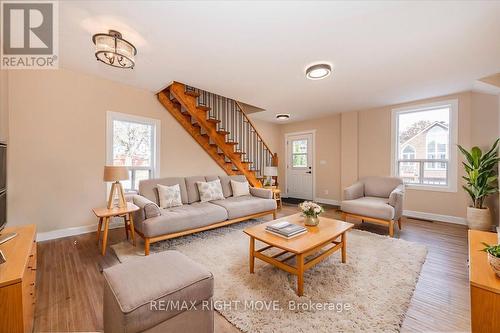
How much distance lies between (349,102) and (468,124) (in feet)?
6.72

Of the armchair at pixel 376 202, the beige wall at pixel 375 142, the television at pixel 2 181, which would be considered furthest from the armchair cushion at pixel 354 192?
the television at pixel 2 181

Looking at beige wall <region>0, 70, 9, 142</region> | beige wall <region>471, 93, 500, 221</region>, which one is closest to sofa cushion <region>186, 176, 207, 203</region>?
beige wall <region>0, 70, 9, 142</region>

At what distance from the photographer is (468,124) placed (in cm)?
378

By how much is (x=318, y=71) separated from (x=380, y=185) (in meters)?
2.61

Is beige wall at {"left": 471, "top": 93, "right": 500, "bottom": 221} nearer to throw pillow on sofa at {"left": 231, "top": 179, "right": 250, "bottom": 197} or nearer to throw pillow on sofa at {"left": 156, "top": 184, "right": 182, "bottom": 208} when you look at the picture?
throw pillow on sofa at {"left": 231, "top": 179, "right": 250, "bottom": 197}

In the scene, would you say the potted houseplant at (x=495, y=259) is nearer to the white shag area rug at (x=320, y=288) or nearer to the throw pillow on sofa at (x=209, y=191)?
the white shag area rug at (x=320, y=288)

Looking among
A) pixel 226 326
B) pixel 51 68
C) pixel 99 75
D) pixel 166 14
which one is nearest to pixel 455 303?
pixel 226 326

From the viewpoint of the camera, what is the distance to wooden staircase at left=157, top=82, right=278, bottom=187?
3806mm

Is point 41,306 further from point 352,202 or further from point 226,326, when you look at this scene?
point 352,202

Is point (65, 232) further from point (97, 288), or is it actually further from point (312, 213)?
point (312, 213)

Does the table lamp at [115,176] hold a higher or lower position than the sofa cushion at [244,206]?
higher

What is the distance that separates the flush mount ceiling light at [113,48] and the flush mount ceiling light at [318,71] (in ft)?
7.42

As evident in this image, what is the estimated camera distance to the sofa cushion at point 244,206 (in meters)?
3.37

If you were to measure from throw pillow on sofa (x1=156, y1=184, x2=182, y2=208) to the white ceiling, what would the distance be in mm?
1743
